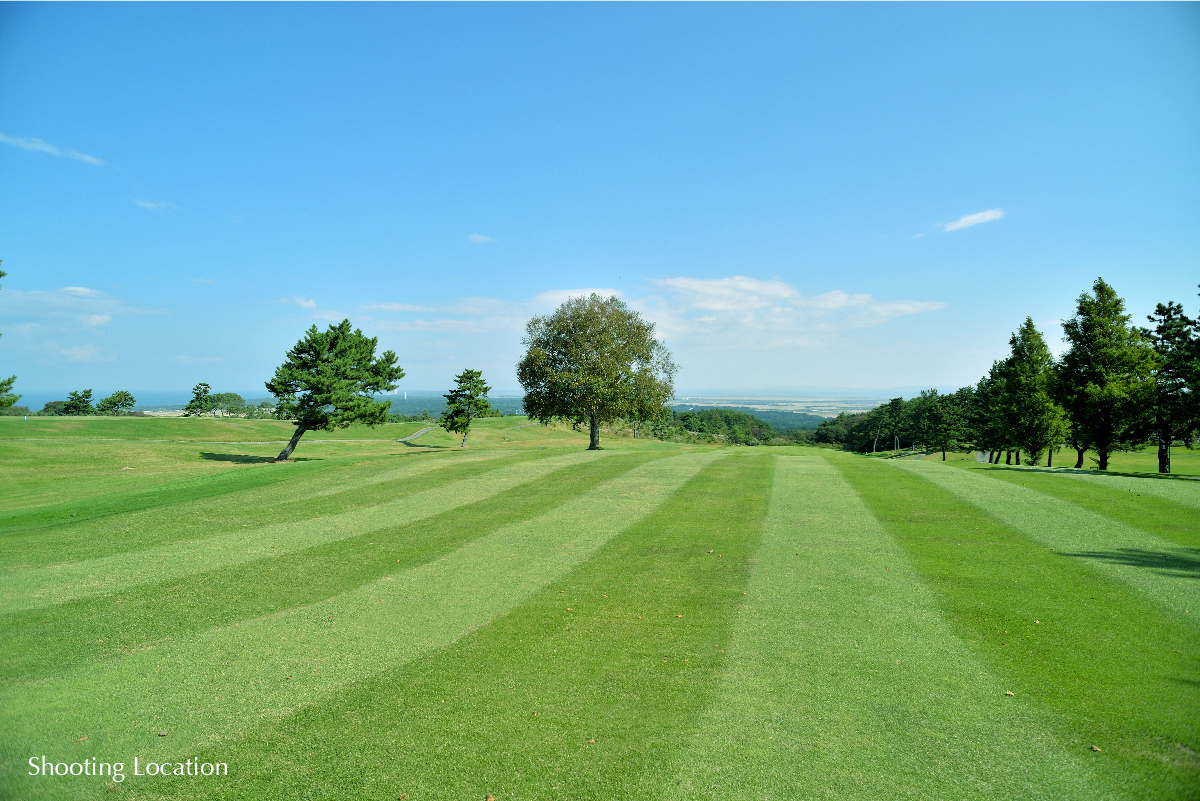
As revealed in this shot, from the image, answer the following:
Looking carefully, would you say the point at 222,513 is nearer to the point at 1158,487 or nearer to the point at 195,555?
the point at 195,555

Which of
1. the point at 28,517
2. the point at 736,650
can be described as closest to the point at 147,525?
the point at 28,517

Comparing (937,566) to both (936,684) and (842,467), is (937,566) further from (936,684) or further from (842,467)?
(842,467)

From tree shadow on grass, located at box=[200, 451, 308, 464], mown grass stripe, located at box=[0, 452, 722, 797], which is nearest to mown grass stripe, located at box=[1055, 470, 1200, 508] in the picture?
mown grass stripe, located at box=[0, 452, 722, 797]

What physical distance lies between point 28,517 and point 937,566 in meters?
24.2

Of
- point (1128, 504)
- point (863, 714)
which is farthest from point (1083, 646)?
point (1128, 504)

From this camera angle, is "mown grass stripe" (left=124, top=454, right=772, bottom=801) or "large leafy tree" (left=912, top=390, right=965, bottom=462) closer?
"mown grass stripe" (left=124, top=454, right=772, bottom=801)

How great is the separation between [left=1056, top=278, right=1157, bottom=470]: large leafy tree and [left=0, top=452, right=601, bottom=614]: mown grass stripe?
35.9 metres

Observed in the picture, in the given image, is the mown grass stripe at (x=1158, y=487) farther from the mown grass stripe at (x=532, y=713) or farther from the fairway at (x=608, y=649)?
the mown grass stripe at (x=532, y=713)

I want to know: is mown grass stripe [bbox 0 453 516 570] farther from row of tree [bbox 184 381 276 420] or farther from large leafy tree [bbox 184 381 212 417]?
large leafy tree [bbox 184 381 212 417]

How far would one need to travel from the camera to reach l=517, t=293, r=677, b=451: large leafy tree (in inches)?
1407

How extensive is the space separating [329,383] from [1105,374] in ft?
163

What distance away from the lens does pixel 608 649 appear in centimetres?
775

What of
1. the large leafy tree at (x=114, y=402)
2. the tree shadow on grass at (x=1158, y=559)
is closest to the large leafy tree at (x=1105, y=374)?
the tree shadow on grass at (x=1158, y=559)

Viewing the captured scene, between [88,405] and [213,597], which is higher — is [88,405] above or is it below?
above
